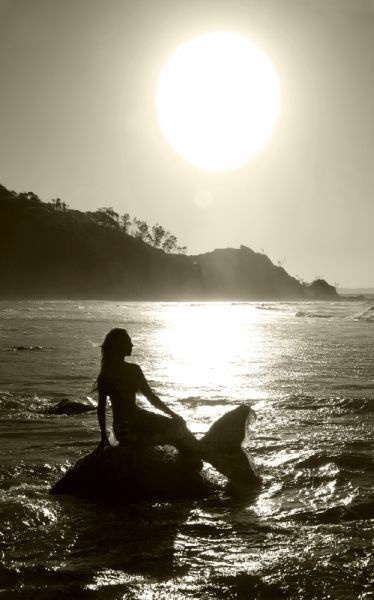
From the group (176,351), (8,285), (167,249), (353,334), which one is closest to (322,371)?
(176,351)

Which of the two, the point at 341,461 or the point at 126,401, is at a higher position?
the point at 126,401

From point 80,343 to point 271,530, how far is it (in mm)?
19871

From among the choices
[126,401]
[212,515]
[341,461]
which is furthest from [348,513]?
[126,401]

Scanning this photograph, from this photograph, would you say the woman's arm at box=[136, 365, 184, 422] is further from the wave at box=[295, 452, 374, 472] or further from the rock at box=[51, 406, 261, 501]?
the wave at box=[295, 452, 374, 472]

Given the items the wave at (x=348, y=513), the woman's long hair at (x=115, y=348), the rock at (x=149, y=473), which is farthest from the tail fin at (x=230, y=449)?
the woman's long hair at (x=115, y=348)

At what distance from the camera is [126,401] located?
293 inches

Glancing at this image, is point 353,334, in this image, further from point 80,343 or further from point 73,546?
point 73,546

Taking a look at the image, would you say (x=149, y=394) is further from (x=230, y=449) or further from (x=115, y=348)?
(x=230, y=449)

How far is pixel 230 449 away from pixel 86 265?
399ft

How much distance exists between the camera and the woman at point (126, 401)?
721 cm

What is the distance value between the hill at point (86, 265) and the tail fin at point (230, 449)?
4117 inches

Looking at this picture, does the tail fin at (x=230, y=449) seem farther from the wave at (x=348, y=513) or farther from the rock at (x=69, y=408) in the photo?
the rock at (x=69, y=408)

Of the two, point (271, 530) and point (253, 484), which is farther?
point (253, 484)

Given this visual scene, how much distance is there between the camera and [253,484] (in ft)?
23.1
